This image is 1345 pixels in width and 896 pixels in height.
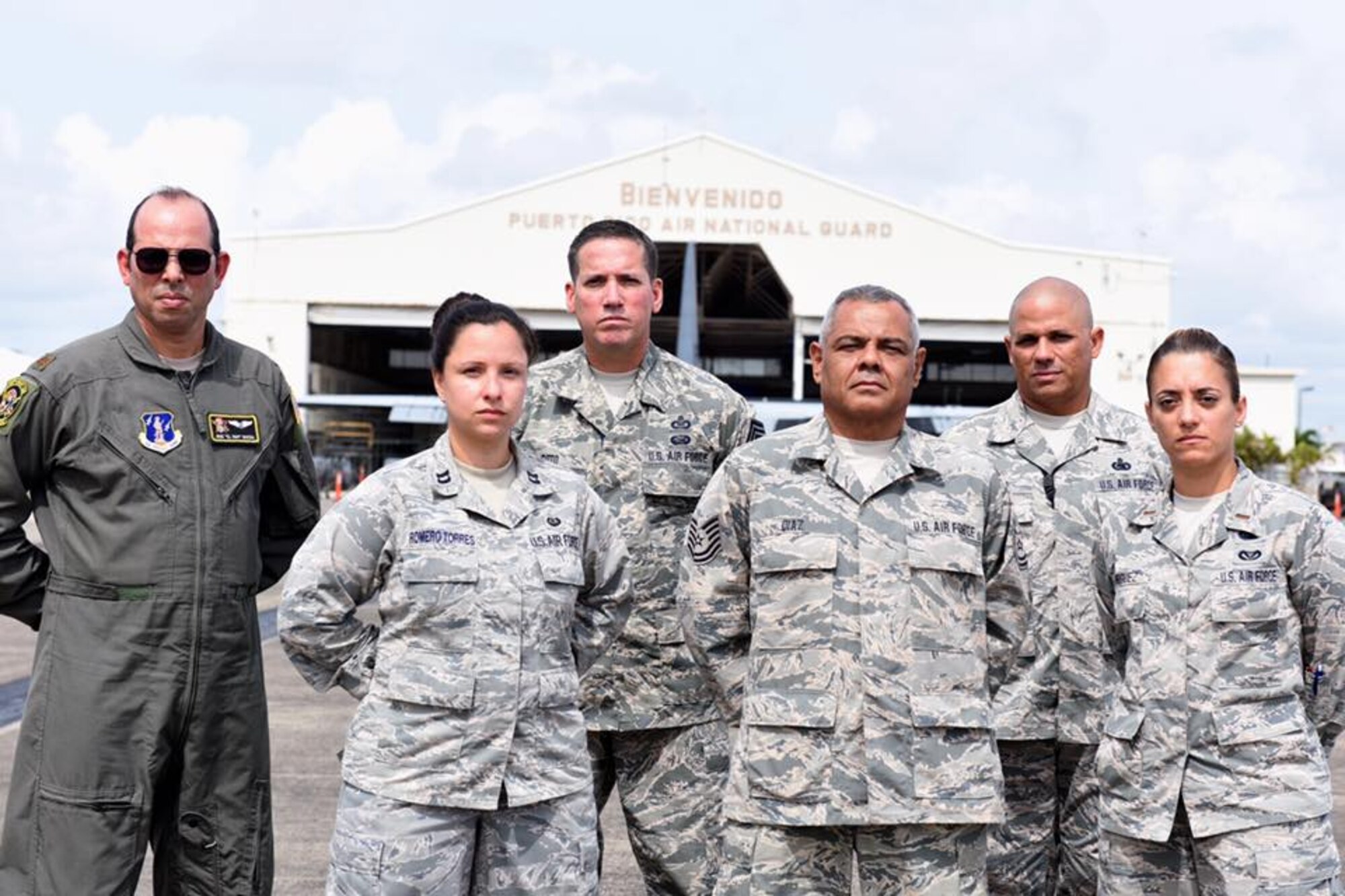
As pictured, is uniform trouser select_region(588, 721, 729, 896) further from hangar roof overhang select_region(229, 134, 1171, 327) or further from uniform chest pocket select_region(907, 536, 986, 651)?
hangar roof overhang select_region(229, 134, 1171, 327)

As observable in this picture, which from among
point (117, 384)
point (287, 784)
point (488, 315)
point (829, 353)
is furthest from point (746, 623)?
point (287, 784)

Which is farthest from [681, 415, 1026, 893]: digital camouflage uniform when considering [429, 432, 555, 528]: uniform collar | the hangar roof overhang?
the hangar roof overhang

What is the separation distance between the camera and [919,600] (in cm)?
327

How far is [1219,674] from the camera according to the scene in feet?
11.3

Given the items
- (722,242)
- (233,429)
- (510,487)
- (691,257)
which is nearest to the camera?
(510,487)

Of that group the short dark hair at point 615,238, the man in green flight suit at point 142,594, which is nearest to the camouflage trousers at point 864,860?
the man in green flight suit at point 142,594

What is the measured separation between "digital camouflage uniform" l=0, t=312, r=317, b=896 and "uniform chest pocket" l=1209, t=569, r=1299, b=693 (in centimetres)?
234

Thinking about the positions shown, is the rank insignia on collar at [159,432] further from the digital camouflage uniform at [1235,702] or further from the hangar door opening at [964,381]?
the hangar door opening at [964,381]

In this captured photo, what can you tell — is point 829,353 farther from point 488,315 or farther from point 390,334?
point 390,334

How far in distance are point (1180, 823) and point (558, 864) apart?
4.84 ft

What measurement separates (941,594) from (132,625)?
6.18 feet

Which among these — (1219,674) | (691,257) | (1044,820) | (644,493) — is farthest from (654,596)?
(691,257)

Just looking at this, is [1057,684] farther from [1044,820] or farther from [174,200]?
[174,200]

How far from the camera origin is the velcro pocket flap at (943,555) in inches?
129
